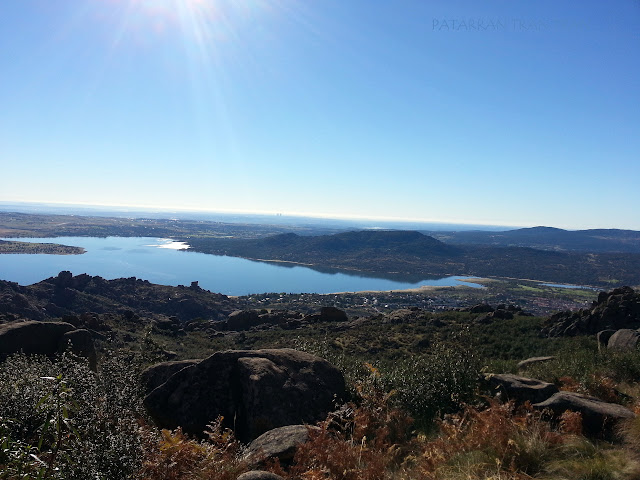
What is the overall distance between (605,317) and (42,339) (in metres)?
→ 32.8

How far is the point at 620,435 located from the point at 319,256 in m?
181

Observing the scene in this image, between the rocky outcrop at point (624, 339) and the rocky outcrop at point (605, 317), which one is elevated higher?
the rocky outcrop at point (624, 339)

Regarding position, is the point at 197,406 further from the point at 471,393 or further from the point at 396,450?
the point at 471,393

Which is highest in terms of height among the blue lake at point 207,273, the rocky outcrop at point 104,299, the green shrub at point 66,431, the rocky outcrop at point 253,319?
the green shrub at point 66,431

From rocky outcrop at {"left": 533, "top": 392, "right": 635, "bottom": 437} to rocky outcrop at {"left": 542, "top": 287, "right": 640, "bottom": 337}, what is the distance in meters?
23.8

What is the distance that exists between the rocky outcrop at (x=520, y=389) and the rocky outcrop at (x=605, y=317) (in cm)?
2326

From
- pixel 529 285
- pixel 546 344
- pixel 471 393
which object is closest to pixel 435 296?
pixel 529 285

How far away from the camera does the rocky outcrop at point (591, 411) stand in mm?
5016

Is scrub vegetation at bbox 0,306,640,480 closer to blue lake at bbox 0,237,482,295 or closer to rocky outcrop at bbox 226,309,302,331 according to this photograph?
rocky outcrop at bbox 226,309,302,331

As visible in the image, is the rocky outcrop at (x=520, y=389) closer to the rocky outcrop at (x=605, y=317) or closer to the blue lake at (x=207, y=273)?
the rocky outcrop at (x=605, y=317)

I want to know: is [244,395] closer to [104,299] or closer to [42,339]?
[42,339]

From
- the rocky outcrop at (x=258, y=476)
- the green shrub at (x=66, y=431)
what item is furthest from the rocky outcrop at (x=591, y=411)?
the green shrub at (x=66, y=431)

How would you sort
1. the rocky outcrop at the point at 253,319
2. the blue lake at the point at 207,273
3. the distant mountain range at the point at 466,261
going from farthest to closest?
the distant mountain range at the point at 466,261
the blue lake at the point at 207,273
the rocky outcrop at the point at 253,319

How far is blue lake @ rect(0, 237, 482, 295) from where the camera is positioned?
11812 cm
